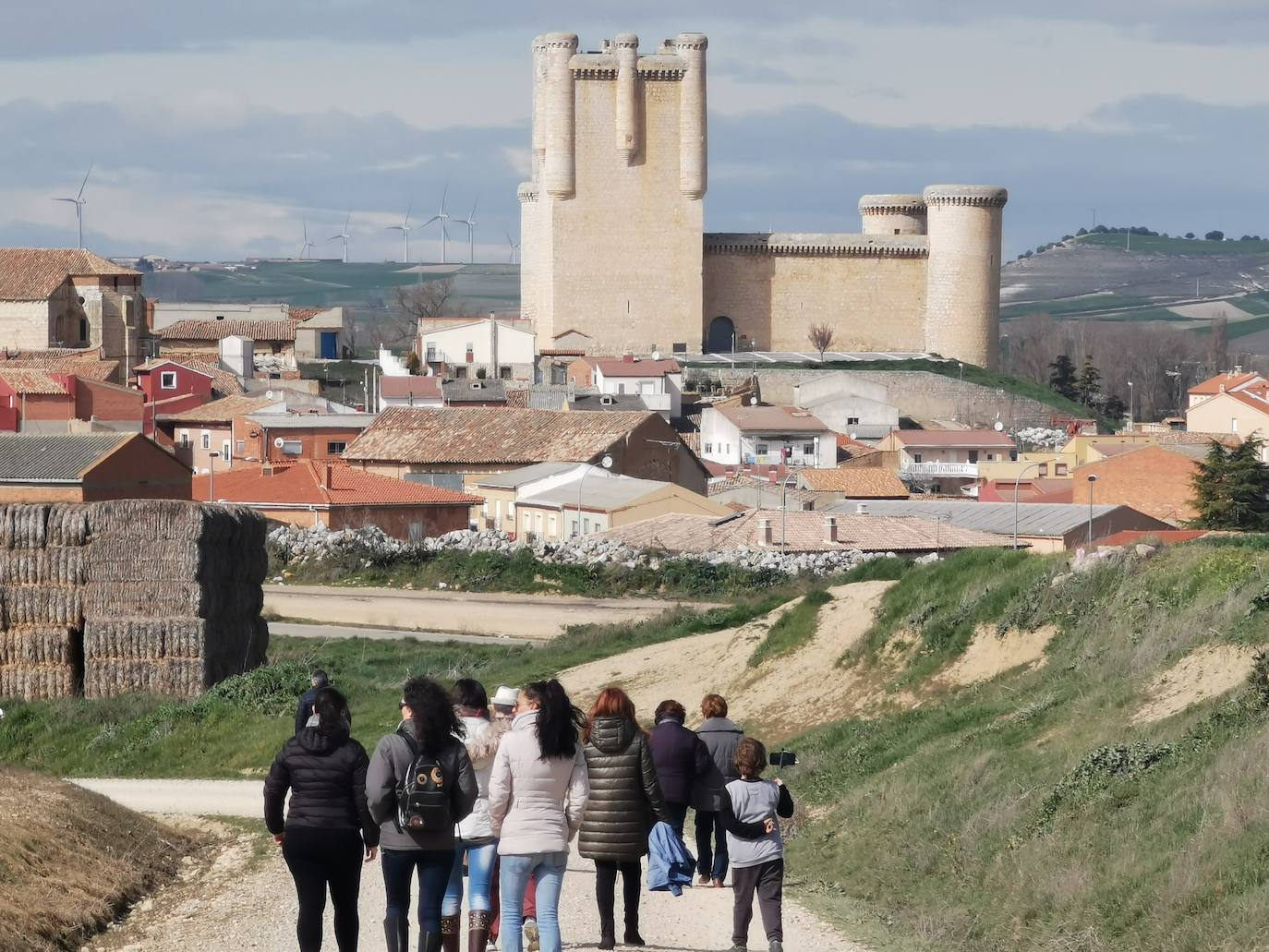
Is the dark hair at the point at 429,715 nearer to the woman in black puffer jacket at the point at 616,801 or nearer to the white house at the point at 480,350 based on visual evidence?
the woman in black puffer jacket at the point at 616,801

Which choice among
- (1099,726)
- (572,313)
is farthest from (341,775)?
(572,313)

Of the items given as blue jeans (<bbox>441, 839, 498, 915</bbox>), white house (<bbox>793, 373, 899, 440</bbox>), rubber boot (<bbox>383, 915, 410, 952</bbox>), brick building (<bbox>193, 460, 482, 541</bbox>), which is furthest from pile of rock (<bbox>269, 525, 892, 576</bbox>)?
white house (<bbox>793, 373, 899, 440</bbox>)

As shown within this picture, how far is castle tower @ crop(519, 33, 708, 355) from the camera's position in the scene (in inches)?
2645

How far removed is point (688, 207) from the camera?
69188 mm

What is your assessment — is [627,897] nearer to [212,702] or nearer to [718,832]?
[718,832]

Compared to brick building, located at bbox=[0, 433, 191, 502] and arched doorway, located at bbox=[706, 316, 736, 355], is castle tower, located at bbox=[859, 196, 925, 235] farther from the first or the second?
brick building, located at bbox=[0, 433, 191, 502]

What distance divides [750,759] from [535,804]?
107 cm

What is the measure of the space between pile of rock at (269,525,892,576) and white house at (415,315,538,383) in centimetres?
3150

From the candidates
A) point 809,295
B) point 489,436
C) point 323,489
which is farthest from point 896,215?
point 323,489

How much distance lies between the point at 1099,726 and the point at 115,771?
274 inches

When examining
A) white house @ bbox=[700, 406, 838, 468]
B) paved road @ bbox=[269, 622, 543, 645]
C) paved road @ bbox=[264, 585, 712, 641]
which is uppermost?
paved road @ bbox=[269, 622, 543, 645]

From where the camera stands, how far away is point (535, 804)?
7688 millimetres

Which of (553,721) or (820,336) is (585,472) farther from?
(820,336)

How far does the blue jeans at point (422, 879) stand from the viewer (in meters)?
7.50
